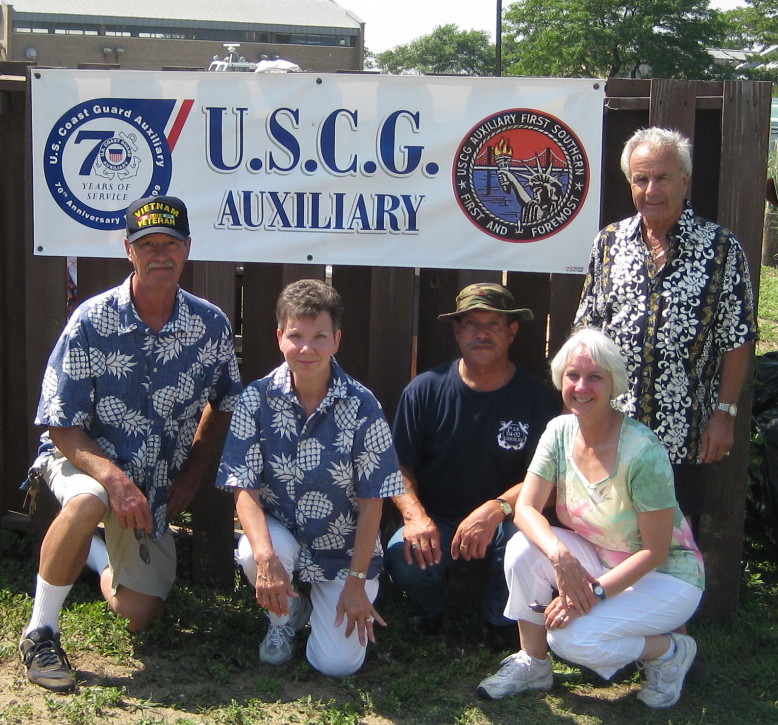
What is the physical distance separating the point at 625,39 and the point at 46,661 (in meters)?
41.7

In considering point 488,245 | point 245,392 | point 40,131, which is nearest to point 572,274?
point 488,245

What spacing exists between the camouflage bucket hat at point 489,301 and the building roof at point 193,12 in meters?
49.3

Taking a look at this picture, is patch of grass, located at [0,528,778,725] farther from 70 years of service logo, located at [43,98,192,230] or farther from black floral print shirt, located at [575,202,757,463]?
Answer: 70 years of service logo, located at [43,98,192,230]

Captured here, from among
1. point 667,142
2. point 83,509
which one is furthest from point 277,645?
point 667,142

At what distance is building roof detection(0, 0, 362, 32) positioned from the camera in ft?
161

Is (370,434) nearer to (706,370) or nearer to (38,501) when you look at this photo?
(706,370)

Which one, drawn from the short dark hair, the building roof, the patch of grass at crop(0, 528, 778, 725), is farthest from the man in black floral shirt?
the building roof

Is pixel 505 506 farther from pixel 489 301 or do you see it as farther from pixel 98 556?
pixel 98 556

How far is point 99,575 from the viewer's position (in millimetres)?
4012

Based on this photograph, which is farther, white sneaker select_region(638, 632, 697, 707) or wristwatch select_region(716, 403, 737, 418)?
wristwatch select_region(716, 403, 737, 418)

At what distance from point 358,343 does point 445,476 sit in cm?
80

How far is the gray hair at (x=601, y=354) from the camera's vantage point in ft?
10.3

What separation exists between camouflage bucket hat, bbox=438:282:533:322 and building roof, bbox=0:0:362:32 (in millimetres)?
49330

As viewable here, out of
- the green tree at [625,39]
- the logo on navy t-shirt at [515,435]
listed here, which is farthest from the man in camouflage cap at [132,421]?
the green tree at [625,39]
